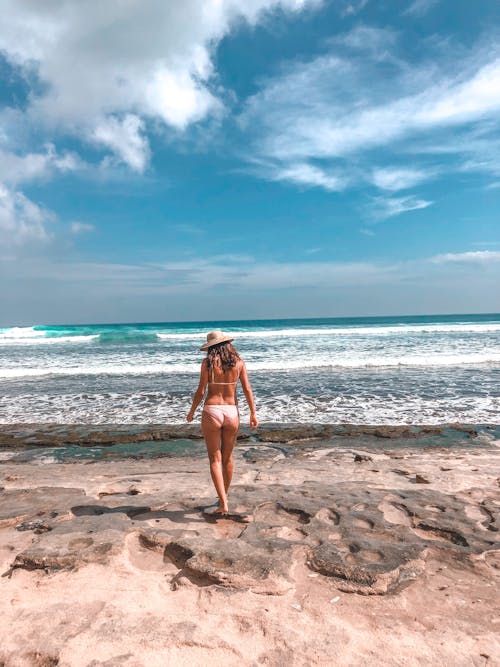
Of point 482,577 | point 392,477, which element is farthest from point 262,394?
point 482,577

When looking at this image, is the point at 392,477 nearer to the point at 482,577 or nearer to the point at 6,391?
the point at 482,577

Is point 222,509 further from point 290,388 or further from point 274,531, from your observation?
point 290,388

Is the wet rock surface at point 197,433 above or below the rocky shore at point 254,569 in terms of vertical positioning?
below

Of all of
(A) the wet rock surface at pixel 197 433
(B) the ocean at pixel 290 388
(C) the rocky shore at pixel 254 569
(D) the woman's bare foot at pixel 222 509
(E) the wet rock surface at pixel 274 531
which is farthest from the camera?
(B) the ocean at pixel 290 388

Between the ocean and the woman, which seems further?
the ocean

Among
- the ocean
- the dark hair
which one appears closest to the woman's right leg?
the dark hair

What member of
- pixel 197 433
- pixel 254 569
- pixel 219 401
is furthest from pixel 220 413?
pixel 197 433

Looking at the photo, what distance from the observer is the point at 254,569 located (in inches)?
123

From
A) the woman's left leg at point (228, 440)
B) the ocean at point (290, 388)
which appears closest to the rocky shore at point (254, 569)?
the woman's left leg at point (228, 440)

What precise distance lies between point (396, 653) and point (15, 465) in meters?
6.32

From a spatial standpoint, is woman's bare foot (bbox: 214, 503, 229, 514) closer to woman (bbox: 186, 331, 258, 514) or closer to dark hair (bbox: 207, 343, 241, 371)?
woman (bbox: 186, 331, 258, 514)

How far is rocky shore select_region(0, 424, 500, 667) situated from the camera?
243 centimetres

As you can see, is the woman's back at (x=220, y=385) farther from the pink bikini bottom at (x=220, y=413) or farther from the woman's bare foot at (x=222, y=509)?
the woman's bare foot at (x=222, y=509)

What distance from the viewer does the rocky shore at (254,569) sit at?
7.98ft
